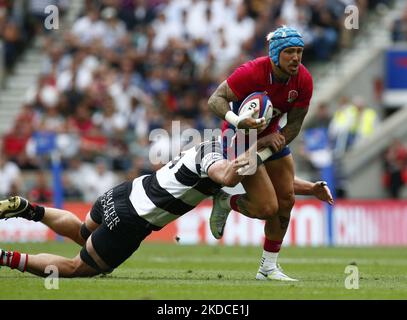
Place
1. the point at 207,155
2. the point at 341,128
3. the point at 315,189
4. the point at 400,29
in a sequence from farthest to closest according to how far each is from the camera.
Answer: the point at 400,29
the point at 341,128
the point at 315,189
the point at 207,155

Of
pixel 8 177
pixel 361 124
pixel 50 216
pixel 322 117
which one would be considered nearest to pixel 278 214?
pixel 50 216

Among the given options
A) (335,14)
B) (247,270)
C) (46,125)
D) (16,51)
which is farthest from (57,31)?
(247,270)

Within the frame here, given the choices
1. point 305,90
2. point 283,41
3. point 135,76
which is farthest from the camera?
point 135,76

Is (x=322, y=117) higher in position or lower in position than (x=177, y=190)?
higher

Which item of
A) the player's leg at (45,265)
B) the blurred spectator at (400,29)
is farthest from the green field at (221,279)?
the blurred spectator at (400,29)

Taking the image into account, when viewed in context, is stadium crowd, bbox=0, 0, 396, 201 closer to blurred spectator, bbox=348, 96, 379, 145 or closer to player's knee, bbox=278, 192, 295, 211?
blurred spectator, bbox=348, 96, 379, 145

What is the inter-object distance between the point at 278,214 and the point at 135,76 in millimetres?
13457

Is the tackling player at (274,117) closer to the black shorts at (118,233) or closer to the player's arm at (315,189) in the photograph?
the player's arm at (315,189)

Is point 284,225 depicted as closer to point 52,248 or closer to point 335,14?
point 52,248

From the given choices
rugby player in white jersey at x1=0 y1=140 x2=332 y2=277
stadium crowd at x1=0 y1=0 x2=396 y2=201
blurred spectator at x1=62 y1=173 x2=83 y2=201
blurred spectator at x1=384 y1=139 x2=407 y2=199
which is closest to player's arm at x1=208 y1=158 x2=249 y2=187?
rugby player in white jersey at x1=0 y1=140 x2=332 y2=277

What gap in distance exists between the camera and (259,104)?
10.4 meters

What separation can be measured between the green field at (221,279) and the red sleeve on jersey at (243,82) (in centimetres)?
194

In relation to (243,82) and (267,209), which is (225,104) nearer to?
(243,82)

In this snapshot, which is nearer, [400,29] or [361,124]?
[361,124]
